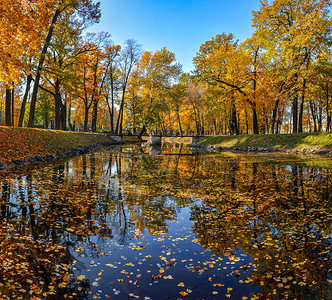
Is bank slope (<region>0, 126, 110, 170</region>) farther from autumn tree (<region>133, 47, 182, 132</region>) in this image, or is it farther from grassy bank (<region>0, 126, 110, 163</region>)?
autumn tree (<region>133, 47, 182, 132</region>)

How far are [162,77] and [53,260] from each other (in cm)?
3414

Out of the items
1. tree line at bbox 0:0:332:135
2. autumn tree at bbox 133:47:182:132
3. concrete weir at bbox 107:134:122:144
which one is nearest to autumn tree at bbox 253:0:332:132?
tree line at bbox 0:0:332:135

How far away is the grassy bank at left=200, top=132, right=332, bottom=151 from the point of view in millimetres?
19312

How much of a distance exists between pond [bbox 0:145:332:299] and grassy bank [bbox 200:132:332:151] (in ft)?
43.8

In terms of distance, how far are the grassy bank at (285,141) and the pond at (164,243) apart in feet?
43.8

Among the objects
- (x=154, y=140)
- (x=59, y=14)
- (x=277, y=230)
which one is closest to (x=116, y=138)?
(x=154, y=140)

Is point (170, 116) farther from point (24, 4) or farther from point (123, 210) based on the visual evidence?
point (123, 210)

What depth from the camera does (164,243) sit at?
4297 mm

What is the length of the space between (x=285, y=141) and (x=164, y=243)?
884 inches

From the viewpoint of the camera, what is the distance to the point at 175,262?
365 centimetres

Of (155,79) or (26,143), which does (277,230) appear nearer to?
(26,143)

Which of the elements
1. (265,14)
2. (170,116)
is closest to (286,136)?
(265,14)

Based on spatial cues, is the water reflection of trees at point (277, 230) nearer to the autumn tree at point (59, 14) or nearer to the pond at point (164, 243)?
the pond at point (164, 243)

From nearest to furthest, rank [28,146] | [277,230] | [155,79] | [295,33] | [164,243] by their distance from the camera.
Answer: [164,243]
[277,230]
[28,146]
[295,33]
[155,79]
